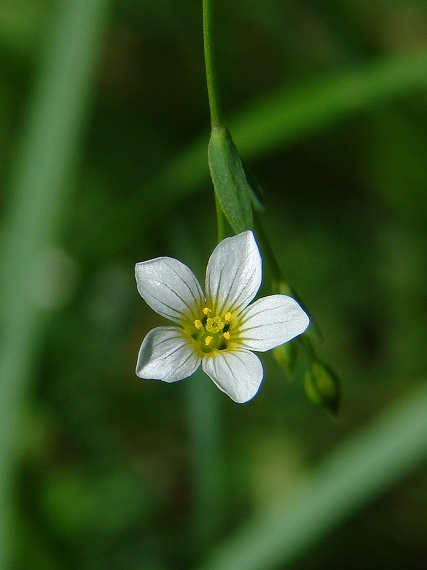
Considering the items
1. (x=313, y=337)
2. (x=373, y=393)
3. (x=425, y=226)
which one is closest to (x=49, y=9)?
(x=425, y=226)

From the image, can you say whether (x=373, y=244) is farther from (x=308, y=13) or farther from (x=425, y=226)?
(x=308, y=13)

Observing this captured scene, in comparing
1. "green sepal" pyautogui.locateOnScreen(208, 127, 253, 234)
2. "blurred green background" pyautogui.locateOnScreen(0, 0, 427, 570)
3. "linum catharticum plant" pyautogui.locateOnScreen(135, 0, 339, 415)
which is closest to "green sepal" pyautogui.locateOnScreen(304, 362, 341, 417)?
"linum catharticum plant" pyautogui.locateOnScreen(135, 0, 339, 415)

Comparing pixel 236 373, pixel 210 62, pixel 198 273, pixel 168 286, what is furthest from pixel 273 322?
pixel 198 273

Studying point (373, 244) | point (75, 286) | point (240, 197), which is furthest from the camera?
point (373, 244)

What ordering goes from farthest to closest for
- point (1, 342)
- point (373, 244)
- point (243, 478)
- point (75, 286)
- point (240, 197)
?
point (373, 244)
point (243, 478)
point (75, 286)
point (1, 342)
point (240, 197)

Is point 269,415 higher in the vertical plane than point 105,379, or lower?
lower

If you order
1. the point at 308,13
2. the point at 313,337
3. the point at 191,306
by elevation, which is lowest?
the point at 313,337
